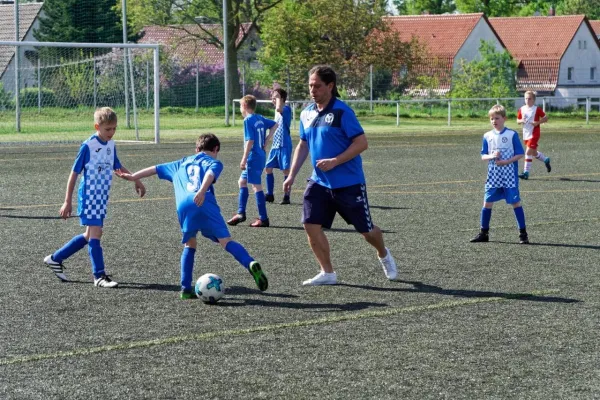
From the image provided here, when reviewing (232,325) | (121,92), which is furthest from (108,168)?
(121,92)

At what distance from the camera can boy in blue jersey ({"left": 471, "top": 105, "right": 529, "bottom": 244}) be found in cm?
1130

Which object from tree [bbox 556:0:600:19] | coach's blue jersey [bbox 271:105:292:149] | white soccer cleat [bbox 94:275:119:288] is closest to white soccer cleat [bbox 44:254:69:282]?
white soccer cleat [bbox 94:275:119:288]

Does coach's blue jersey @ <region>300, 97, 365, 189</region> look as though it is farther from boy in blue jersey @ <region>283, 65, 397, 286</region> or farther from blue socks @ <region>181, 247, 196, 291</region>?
blue socks @ <region>181, 247, 196, 291</region>

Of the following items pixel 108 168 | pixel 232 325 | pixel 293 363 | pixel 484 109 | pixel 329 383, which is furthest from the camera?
pixel 484 109

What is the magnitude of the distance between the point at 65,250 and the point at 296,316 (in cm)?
242

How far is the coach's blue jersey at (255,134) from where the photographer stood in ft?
42.7

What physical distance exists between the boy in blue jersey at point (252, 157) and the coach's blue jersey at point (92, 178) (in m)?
4.01

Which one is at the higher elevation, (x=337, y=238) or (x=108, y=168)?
(x=108, y=168)

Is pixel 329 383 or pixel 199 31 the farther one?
pixel 199 31

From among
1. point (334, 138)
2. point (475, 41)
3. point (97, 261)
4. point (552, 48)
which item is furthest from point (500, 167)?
point (552, 48)

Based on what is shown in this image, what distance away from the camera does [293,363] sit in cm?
621

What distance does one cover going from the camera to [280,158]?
1492 cm

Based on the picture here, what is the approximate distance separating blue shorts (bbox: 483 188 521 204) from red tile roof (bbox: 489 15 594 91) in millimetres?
69689

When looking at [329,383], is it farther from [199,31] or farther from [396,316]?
[199,31]
